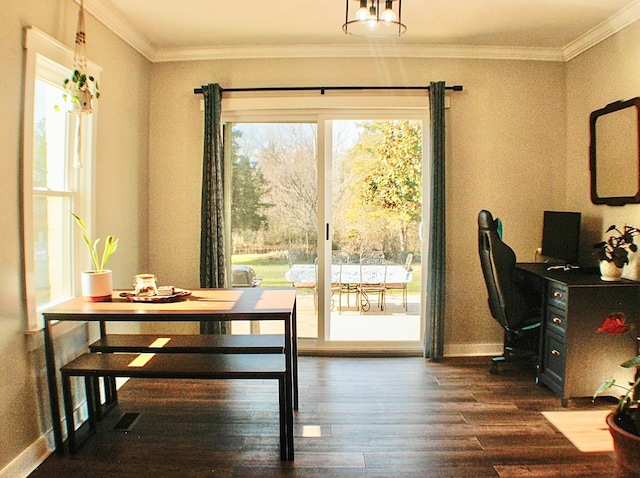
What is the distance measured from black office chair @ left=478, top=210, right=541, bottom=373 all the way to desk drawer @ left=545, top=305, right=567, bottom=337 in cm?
21

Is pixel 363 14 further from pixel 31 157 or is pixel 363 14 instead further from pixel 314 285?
pixel 314 285

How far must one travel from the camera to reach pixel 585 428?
9.00 feet

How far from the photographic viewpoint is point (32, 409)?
94.3 inches

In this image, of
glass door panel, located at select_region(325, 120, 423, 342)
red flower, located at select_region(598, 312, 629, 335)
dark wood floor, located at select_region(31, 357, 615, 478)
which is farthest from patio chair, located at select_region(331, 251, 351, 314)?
red flower, located at select_region(598, 312, 629, 335)

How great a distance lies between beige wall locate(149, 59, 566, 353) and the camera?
12.9 ft

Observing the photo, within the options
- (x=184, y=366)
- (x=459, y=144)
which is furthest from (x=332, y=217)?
(x=184, y=366)

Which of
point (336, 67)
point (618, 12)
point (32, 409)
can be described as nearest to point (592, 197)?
point (618, 12)

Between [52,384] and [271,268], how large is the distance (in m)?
2.00

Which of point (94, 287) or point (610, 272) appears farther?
point (610, 272)

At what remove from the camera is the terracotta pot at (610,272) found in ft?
10.1

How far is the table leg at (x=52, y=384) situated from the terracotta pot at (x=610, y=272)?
3257 mm

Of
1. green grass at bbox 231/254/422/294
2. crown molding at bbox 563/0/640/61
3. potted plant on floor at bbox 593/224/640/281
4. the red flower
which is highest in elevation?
crown molding at bbox 563/0/640/61

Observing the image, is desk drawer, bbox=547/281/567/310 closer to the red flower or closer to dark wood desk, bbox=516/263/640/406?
dark wood desk, bbox=516/263/640/406

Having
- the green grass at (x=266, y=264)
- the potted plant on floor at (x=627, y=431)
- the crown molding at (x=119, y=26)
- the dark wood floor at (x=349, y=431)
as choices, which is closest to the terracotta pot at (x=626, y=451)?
the potted plant on floor at (x=627, y=431)
